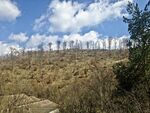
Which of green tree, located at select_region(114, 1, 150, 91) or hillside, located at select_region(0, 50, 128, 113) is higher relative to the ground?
green tree, located at select_region(114, 1, 150, 91)

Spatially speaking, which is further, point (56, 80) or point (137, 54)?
point (56, 80)

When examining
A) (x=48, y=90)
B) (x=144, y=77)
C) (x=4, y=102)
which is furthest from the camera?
(x=48, y=90)

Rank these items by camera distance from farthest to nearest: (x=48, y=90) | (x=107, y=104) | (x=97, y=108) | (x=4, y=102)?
1. (x=48, y=90)
2. (x=97, y=108)
3. (x=107, y=104)
4. (x=4, y=102)

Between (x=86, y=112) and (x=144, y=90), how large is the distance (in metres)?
3.13

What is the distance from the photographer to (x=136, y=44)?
1859cm

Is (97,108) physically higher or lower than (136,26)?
lower

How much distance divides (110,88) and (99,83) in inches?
29.5

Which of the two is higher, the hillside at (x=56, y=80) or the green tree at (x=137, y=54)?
the green tree at (x=137, y=54)

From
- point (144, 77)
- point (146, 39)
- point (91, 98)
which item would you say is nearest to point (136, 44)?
point (146, 39)

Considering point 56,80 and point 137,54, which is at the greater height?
point 137,54

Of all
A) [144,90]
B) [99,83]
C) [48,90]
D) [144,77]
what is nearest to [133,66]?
[144,77]

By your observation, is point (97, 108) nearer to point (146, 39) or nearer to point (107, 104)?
point (107, 104)

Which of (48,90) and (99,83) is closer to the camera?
(99,83)

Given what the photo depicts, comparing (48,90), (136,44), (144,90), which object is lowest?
(48,90)
